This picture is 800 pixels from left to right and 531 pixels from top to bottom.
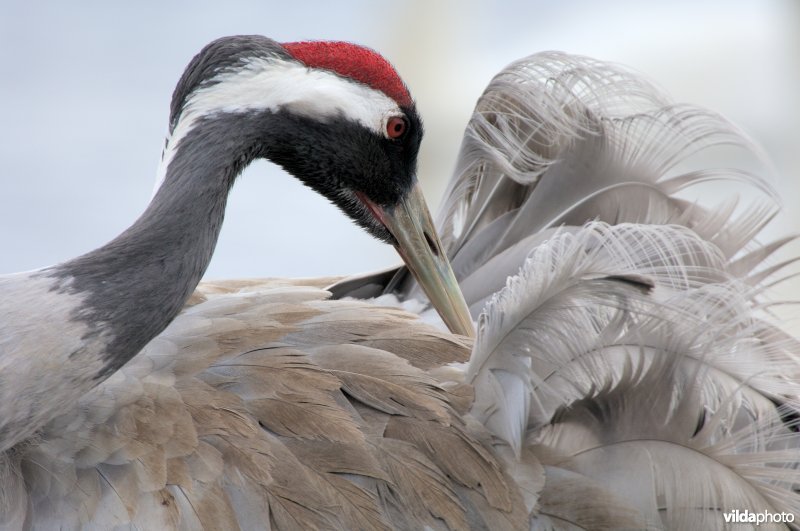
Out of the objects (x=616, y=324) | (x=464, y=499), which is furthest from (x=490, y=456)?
(x=616, y=324)

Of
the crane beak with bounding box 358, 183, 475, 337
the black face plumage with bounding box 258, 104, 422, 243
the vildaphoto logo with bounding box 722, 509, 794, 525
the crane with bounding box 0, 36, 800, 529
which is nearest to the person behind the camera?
the crane with bounding box 0, 36, 800, 529

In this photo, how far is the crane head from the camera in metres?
2.31

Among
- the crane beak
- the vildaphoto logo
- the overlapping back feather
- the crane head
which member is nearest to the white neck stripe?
the crane head

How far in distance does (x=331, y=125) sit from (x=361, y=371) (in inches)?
20.4

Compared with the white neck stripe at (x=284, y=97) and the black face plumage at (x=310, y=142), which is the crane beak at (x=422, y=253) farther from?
the white neck stripe at (x=284, y=97)

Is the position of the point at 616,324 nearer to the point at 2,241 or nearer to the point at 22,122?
the point at 2,241

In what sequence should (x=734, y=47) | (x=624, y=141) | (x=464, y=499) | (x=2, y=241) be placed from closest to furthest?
(x=464, y=499) < (x=624, y=141) < (x=2, y=241) < (x=734, y=47)

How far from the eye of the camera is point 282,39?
7.15m

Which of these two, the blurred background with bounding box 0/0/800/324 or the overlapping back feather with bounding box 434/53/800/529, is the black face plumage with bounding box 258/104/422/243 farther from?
the blurred background with bounding box 0/0/800/324

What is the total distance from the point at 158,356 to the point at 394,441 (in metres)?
0.50

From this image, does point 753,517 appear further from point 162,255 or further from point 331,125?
point 162,255

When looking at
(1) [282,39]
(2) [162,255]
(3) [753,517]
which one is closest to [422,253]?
(2) [162,255]

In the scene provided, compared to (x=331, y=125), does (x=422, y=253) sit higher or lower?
lower

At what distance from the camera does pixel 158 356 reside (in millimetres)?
2307
